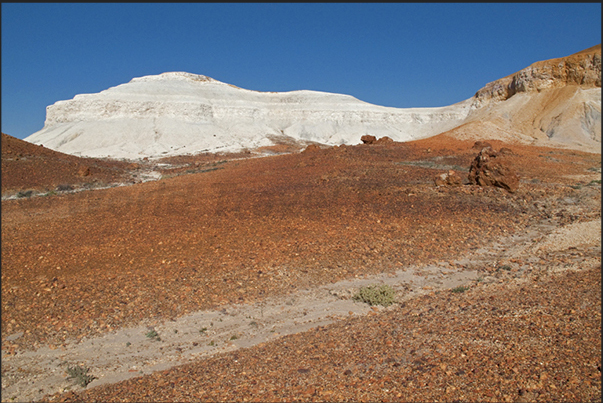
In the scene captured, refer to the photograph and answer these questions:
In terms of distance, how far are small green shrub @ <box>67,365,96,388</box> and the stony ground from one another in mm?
167

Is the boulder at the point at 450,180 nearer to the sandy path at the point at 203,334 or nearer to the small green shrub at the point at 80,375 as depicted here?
the sandy path at the point at 203,334

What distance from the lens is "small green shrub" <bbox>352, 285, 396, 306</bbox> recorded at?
7477 mm

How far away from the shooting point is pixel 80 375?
528 centimetres

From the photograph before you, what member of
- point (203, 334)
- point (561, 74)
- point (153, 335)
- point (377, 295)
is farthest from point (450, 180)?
point (561, 74)

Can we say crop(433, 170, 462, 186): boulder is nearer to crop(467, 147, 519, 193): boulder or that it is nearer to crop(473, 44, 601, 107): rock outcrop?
crop(467, 147, 519, 193): boulder

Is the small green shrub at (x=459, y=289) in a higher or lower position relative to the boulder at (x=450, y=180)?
lower

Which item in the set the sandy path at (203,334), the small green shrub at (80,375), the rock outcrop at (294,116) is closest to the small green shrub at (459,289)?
the sandy path at (203,334)

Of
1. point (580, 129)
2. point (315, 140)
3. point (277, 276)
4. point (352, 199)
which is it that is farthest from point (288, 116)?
point (277, 276)

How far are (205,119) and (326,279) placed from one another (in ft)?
203

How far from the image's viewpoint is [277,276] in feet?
28.3

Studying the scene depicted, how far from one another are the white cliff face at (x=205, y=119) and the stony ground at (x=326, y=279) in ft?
121

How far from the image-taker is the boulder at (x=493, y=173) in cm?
1552

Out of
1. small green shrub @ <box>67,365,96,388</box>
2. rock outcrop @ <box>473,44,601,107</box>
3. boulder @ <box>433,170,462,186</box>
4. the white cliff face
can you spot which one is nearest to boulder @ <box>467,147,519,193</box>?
boulder @ <box>433,170,462,186</box>

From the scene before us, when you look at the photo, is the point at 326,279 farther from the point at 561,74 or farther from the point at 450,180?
the point at 561,74
